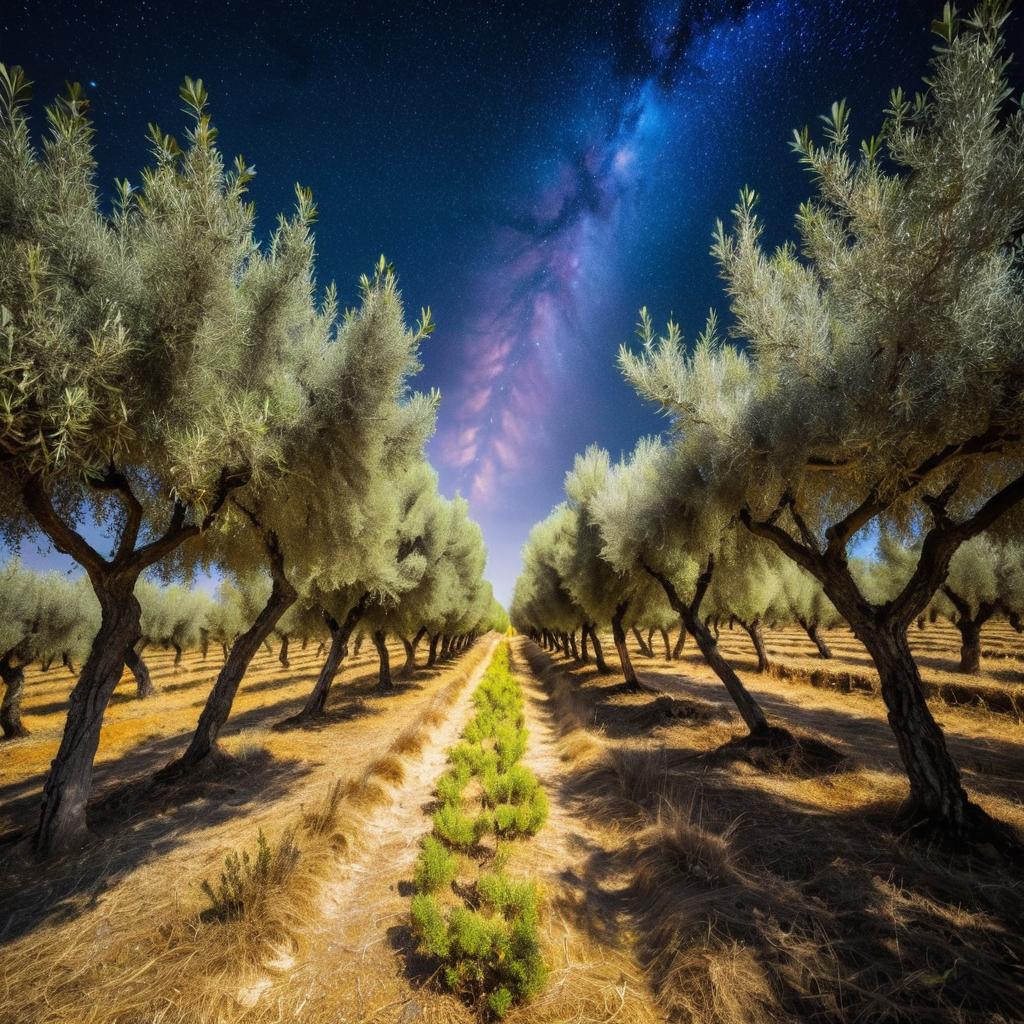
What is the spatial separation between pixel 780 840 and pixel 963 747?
7514mm

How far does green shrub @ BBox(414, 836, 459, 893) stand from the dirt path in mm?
320

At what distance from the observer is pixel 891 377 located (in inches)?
183

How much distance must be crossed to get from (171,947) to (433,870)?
2.19m

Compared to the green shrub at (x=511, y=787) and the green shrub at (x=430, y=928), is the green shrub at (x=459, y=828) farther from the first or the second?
the green shrub at (x=430, y=928)

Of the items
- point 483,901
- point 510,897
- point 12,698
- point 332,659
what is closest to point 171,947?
point 483,901

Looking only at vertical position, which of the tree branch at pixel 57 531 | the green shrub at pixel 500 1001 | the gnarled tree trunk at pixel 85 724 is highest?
the tree branch at pixel 57 531

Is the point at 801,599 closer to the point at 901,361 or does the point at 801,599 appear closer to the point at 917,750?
the point at 917,750

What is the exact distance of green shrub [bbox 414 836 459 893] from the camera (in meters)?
4.37

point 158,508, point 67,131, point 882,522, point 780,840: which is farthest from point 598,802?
point 67,131

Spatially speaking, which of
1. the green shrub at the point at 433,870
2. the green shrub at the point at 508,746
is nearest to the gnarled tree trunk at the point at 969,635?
the green shrub at the point at 508,746

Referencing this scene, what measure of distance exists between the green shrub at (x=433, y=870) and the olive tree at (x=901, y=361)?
17.8 ft

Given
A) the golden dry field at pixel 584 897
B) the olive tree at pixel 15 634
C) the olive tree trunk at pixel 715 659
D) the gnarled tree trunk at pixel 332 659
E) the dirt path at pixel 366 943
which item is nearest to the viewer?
the golden dry field at pixel 584 897

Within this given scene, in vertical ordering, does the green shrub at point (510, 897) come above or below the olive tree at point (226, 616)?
below

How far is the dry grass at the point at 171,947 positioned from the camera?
9.69 ft
